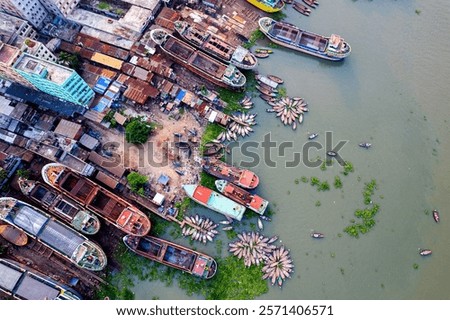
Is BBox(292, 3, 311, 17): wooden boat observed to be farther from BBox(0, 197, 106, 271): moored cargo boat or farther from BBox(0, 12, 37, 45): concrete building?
BBox(0, 197, 106, 271): moored cargo boat

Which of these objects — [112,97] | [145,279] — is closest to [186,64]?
[112,97]

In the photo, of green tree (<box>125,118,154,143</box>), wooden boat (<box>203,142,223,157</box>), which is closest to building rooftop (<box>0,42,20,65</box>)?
green tree (<box>125,118,154,143</box>)

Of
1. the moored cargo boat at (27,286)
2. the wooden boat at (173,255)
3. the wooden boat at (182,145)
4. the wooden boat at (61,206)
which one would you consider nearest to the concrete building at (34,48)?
the wooden boat at (61,206)

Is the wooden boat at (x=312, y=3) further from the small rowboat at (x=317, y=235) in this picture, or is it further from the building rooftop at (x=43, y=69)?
the building rooftop at (x=43, y=69)

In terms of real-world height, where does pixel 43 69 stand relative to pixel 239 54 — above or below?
below

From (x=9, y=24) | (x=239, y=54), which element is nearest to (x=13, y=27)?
(x=9, y=24)

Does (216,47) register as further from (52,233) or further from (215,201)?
(52,233)
